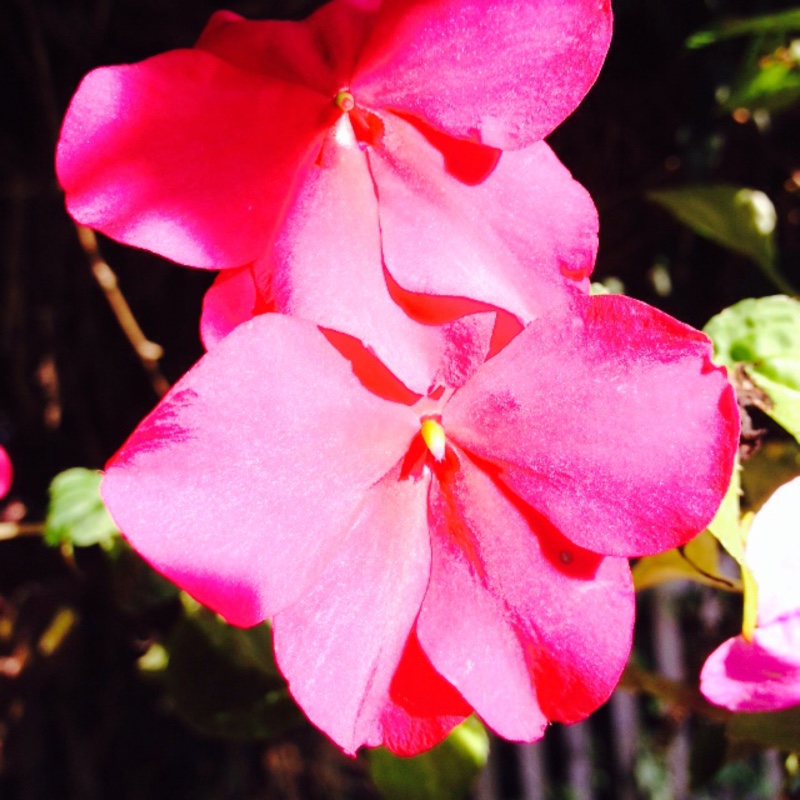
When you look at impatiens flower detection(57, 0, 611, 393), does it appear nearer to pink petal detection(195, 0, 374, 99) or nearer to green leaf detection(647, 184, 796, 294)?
pink petal detection(195, 0, 374, 99)

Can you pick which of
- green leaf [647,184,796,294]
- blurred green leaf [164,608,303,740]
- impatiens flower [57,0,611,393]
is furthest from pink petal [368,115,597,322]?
blurred green leaf [164,608,303,740]

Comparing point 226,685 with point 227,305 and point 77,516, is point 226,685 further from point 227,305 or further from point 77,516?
point 227,305

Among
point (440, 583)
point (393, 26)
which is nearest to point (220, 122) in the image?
point (393, 26)

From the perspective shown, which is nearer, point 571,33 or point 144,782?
point 571,33

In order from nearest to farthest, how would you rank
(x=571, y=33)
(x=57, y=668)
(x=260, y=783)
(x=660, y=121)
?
(x=571, y=33) < (x=660, y=121) < (x=57, y=668) < (x=260, y=783)

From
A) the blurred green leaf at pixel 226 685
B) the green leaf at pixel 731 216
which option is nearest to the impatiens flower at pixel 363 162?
the green leaf at pixel 731 216

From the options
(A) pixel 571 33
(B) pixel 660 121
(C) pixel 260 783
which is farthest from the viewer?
(C) pixel 260 783

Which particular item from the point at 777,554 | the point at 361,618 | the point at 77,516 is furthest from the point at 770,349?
the point at 77,516

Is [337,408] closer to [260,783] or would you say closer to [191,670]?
[191,670]
